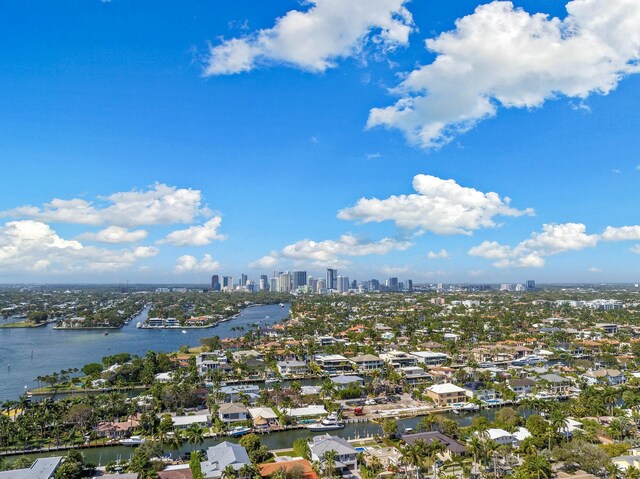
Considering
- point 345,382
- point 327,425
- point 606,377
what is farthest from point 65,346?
point 606,377

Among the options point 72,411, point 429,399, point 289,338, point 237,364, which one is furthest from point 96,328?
point 429,399

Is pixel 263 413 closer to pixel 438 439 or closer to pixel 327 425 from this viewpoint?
Result: pixel 327 425

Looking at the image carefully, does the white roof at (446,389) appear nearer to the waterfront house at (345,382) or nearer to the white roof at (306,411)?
the waterfront house at (345,382)

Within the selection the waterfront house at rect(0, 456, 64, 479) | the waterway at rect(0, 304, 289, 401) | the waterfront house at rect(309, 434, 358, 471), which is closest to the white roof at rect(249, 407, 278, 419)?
the waterfront house at rect(309, 434, 358, 471)

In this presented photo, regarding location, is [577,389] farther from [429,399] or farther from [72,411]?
[72,411]

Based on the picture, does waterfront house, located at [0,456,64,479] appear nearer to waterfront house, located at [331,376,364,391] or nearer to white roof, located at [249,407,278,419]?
white roof, located at [249,407,278,419]

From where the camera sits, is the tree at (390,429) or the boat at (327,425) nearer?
the tree at (390,429)

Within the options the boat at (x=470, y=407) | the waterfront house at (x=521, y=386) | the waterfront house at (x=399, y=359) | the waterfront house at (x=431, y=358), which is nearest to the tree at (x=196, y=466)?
the boat at (x=470, y=407)
